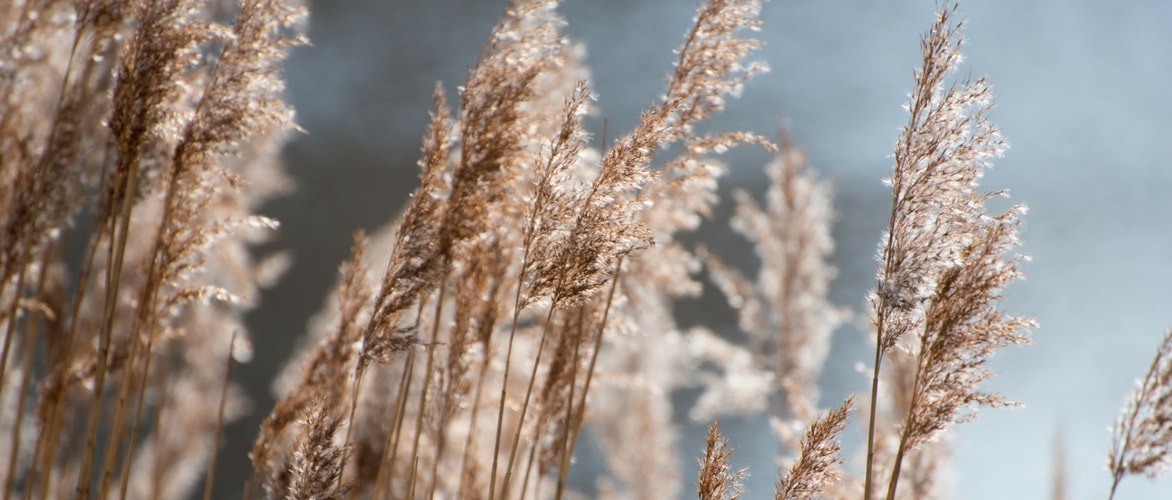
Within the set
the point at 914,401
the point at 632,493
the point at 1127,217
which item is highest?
the point at 1127,217

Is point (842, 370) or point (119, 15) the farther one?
point (842, 370)

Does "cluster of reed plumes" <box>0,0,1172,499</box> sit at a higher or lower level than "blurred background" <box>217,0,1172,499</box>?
lower

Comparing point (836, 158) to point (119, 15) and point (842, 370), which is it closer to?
point (842, 370)

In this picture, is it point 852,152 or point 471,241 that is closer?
point 471,241

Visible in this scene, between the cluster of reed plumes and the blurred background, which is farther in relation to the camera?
the blurred background

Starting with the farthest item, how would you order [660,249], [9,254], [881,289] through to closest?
[660,249] < [9,254] < [881,289]

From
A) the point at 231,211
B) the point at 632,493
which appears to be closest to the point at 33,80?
the point at 231,211

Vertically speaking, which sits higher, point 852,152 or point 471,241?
point 852,152

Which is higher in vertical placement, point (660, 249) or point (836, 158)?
point (836, 158)
